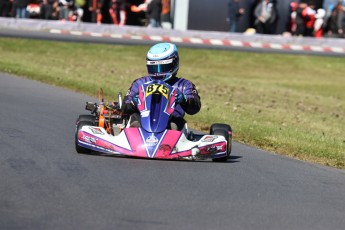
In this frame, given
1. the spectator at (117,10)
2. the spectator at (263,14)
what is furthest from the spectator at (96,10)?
the spectator at (263,14)

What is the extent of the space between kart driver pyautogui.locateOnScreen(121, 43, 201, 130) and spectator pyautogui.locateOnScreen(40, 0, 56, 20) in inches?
982

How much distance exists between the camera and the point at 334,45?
112ft

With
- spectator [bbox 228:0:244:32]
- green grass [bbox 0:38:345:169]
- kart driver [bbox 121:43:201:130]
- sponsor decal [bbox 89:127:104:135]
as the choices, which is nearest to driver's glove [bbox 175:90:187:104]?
kart driver [bbox 121:43:201:130]

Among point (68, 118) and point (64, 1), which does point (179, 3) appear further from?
point (68, 118)

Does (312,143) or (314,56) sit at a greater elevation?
(312,143)

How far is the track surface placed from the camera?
7.03 m

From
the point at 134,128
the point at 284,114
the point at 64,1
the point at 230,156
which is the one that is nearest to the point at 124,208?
the point at 134,128

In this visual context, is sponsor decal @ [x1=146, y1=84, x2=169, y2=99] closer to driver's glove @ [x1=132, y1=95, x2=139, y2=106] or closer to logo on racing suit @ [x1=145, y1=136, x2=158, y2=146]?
driver's glove @ [x1=132, y1=95, x2=139, y2=106]

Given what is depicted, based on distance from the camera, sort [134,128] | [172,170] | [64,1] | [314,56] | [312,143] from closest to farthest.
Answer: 1. [172,170]
2. [134,128]
3. [312,143]
4. [314,56]
5. [64,1]

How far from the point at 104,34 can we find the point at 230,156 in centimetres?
2293

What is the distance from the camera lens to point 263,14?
34.8 metres

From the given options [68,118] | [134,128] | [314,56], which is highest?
→ [134,128]

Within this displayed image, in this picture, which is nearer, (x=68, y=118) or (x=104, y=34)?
(x=68, y=118)

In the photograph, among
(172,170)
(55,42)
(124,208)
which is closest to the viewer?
(124,208)
